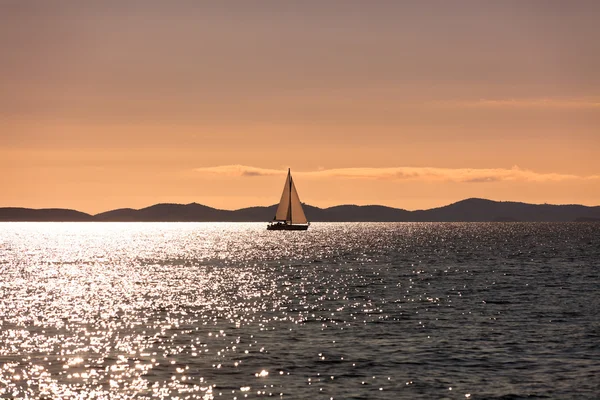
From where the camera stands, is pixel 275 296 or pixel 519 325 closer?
pixel 519 325

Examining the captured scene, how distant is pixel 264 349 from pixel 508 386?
1543 cm

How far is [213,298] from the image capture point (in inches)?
3029

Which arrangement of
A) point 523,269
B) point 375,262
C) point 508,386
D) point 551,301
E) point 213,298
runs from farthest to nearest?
point 375,262, point 523,269, point 213,298, point 551,301, point 508,386

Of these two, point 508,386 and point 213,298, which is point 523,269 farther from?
point 508,386

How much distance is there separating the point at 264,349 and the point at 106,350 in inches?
374

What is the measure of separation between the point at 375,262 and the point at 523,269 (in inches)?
1118

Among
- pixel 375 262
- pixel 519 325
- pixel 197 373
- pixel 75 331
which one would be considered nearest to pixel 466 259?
pixel 375 262

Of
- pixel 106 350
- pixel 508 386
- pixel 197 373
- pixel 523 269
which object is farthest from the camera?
pixel 523 269

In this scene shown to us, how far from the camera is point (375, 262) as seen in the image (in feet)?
446

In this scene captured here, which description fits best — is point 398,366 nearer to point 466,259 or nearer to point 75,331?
point 75,331

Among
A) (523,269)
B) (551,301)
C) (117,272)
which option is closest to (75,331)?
(551,301)

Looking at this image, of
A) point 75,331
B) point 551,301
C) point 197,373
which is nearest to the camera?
point 197,373

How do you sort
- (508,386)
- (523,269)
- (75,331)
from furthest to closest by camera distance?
(523,269)
(75,331)
(508,386)

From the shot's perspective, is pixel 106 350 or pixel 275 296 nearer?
pixel 106 350
